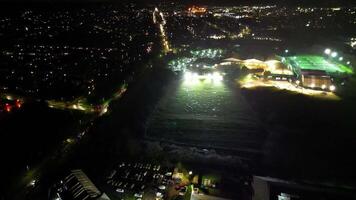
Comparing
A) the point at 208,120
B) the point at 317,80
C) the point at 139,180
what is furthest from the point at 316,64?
the point at 139,180

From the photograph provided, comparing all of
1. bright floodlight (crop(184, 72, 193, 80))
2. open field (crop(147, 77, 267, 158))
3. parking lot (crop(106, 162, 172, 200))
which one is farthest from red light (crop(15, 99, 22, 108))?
bright floodlight (crop(184, 72, 193, 80))

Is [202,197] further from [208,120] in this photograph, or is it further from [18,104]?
[18,104]

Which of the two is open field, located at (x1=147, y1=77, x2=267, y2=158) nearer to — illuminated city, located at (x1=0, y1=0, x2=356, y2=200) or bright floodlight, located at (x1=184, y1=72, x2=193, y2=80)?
illuminated city, located at (x1=0, y1=0, x2=356, y2=200)

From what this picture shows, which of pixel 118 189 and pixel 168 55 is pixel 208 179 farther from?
pixel 168 55

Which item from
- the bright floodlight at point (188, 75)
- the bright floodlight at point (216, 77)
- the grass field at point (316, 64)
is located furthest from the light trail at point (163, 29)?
the grass field at point (316, 64)

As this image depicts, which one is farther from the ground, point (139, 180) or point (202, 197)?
point (202, 197)

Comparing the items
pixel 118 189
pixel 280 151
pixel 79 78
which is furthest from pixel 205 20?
pixel 118 189
